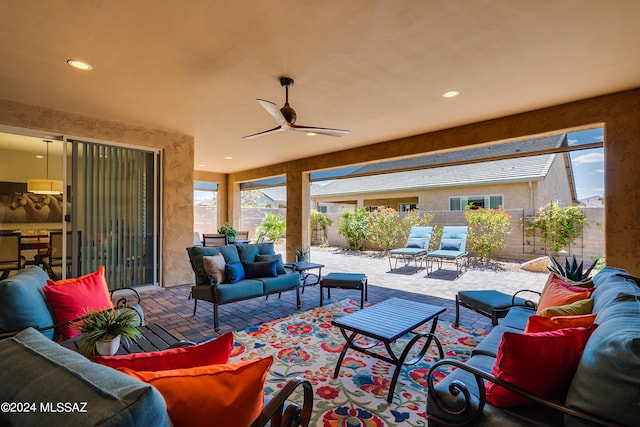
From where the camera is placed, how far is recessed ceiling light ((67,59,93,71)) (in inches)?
116

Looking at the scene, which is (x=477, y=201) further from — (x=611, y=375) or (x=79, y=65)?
(x=79, y=65)

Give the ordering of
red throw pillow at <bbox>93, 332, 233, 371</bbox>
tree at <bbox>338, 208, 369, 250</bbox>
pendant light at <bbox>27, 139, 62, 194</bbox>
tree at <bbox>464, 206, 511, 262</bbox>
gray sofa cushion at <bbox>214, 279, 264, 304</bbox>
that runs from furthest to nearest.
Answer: tree at <bbox>338, 208, 369, 250</bbox> → tree at <bbox>464, 206, 511, 262</bbox> → pendant light at <bbox>27, 139, 62, 194</bbox> → gray sofa cushion at <bbox>214, 279, 264, 304</bbox> → red throw pillow at <bbox>93, 332, 233, 371</bbox>

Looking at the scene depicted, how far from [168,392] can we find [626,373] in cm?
146

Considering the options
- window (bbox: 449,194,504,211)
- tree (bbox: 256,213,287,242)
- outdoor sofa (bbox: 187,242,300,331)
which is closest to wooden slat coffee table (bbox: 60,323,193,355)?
outdoor sofa (bbox: 187,242,300,331)

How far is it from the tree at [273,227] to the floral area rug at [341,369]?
26.1 feet

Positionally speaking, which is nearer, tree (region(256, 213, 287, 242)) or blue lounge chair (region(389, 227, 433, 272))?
blue lounge chair (region(389, 227, 433, 272))

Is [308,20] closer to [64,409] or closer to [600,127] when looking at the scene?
[64,409]

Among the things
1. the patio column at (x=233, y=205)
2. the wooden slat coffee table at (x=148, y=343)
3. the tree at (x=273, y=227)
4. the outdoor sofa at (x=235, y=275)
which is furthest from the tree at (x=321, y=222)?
the wooden slat coffee table at (x=148, y=343)

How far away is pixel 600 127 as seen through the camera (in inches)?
153

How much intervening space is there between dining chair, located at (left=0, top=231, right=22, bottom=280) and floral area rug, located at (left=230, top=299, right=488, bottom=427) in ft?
12.2

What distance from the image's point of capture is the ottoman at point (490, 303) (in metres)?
2.99

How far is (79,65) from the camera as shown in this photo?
302 centimetres

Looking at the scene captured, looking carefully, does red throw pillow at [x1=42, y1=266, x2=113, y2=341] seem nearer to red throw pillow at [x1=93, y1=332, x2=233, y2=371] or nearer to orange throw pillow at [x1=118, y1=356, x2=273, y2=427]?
red throw pillow at [x1=93, y1=332, x2=233, y2=371]

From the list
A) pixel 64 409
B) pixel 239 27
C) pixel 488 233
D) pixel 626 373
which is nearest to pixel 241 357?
pixel 64 409
